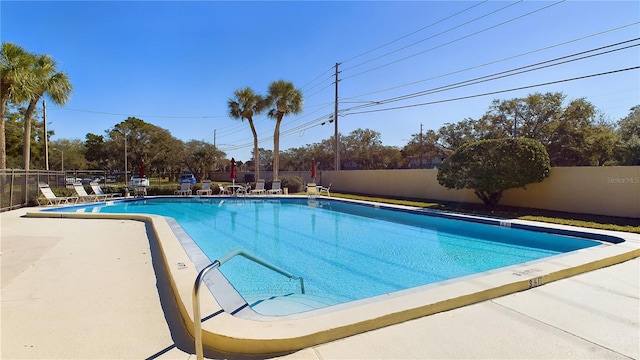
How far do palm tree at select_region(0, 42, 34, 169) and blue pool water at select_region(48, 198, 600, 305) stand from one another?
702 cm

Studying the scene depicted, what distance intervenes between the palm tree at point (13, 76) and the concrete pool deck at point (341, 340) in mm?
10926

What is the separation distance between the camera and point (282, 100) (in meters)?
21.5

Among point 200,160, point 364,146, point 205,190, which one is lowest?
point 205,190

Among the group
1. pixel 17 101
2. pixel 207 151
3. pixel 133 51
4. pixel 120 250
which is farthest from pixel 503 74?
pixel 207 151

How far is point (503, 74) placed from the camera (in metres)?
12.5

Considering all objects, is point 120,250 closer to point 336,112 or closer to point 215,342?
point 215,342

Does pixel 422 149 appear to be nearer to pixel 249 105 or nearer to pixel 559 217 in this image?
pixel 249 105

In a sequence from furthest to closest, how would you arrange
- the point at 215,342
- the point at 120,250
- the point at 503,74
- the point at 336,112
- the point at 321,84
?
the point at 321,84, the point at 336,112, the point at 503,74, the point at 120,250, the point at 215,342

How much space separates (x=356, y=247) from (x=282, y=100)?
15945 millimetres

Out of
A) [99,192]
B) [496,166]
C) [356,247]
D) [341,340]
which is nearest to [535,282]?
[341,340]

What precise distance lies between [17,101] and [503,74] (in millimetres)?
18650

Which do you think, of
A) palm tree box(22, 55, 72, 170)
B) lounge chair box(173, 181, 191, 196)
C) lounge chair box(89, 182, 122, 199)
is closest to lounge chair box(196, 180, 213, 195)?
lounge chair box(173, 181, 191, 196)

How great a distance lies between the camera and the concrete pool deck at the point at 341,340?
2406 mm

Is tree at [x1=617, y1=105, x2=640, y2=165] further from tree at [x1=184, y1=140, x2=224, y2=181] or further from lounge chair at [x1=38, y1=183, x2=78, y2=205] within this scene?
tree at [x1=184, y1=140, x2=224, y2=181]
